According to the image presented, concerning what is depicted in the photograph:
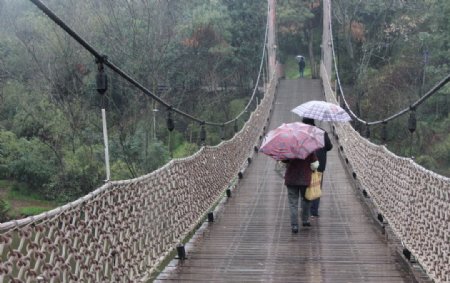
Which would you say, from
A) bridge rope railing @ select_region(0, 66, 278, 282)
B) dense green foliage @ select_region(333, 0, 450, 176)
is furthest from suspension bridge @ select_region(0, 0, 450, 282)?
dense green foliage @ select_region(333, 0, 450, 176)

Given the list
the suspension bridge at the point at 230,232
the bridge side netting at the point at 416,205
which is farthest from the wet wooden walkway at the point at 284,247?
the bridge side netting at the point at 416,205

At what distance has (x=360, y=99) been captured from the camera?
13.8 metres

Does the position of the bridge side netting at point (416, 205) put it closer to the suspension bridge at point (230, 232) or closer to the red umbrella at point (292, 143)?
the suspension bridge at point (230, 232)

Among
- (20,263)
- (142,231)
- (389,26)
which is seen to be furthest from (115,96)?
(20,263)

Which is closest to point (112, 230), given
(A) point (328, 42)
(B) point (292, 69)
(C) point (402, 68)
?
(A) point (328, 42)

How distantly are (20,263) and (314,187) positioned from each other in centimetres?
254

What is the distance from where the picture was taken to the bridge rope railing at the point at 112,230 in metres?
1.50

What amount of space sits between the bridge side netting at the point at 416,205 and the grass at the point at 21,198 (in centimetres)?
966

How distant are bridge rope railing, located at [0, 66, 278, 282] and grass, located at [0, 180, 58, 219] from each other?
9296 mm

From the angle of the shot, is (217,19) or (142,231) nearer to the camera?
(142,231)

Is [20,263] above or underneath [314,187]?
above

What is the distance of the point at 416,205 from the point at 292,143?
0.91 metres

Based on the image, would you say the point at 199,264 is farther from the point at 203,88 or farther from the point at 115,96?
the point at 203,88

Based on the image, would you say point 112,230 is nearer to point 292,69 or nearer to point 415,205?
point 415,205
